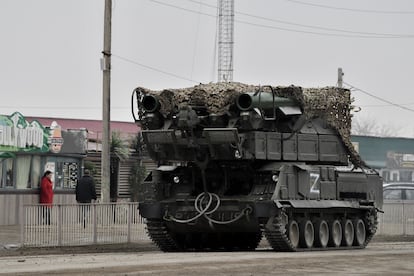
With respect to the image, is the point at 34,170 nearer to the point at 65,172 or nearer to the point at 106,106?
the point at 65,172

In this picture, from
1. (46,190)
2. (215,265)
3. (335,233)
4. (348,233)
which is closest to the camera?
(215,265)

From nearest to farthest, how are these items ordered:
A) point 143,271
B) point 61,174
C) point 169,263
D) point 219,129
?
1. point 143,271
2. point 169,263
3. point 219,129
4. point 61,174

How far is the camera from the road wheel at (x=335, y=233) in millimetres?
24719

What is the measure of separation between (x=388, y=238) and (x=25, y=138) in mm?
11596

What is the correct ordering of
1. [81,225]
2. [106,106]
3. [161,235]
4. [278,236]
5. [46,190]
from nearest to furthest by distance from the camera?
[278,236]
[161,235]
[81,225]
[106,106]
[46,190]

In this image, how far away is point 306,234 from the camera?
23.7 m

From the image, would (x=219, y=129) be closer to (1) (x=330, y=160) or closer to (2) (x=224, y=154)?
(2) (x=224, y=154)

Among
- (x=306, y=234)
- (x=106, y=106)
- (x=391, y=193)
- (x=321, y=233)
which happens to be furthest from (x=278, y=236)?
(x=391, y=193)

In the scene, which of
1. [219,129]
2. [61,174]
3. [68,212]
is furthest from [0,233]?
[219,129]

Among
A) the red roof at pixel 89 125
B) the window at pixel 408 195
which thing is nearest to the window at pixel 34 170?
the red roof at pixel 89 125

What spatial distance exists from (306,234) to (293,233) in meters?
0.58

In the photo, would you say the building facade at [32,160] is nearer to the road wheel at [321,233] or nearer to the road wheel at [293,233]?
the road wheel at [321,233]

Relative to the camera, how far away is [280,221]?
73.4 feet

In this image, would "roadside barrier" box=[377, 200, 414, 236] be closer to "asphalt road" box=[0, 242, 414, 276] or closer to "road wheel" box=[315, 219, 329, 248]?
"road wheel" box=[315, 219, 329, 248]
